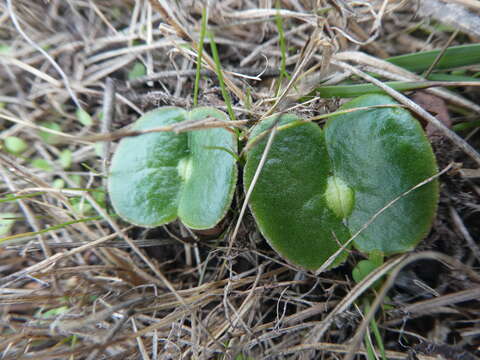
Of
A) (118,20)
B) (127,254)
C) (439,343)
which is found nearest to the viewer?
(439,343)

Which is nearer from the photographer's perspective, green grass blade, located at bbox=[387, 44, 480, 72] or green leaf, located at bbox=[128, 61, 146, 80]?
green grass blade, located at bbox=[387, 44, 480, 72]

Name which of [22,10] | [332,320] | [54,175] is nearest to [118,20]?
[22,10]

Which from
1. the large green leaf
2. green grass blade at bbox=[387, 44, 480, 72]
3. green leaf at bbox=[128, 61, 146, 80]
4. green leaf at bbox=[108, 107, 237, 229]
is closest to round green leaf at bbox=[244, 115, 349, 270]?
the large green leaf

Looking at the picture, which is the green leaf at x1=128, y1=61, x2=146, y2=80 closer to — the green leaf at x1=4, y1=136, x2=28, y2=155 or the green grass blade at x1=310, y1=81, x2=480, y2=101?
the green leaf at x1=4, y1=136, x2=28, y2=155

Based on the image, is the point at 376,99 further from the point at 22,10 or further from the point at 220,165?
the point at 22,10

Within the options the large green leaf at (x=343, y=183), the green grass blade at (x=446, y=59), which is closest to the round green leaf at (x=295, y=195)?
the large green leaf at (x=343, y=183)

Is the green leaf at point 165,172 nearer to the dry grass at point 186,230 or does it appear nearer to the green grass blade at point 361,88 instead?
the dry grass at point 186,230
